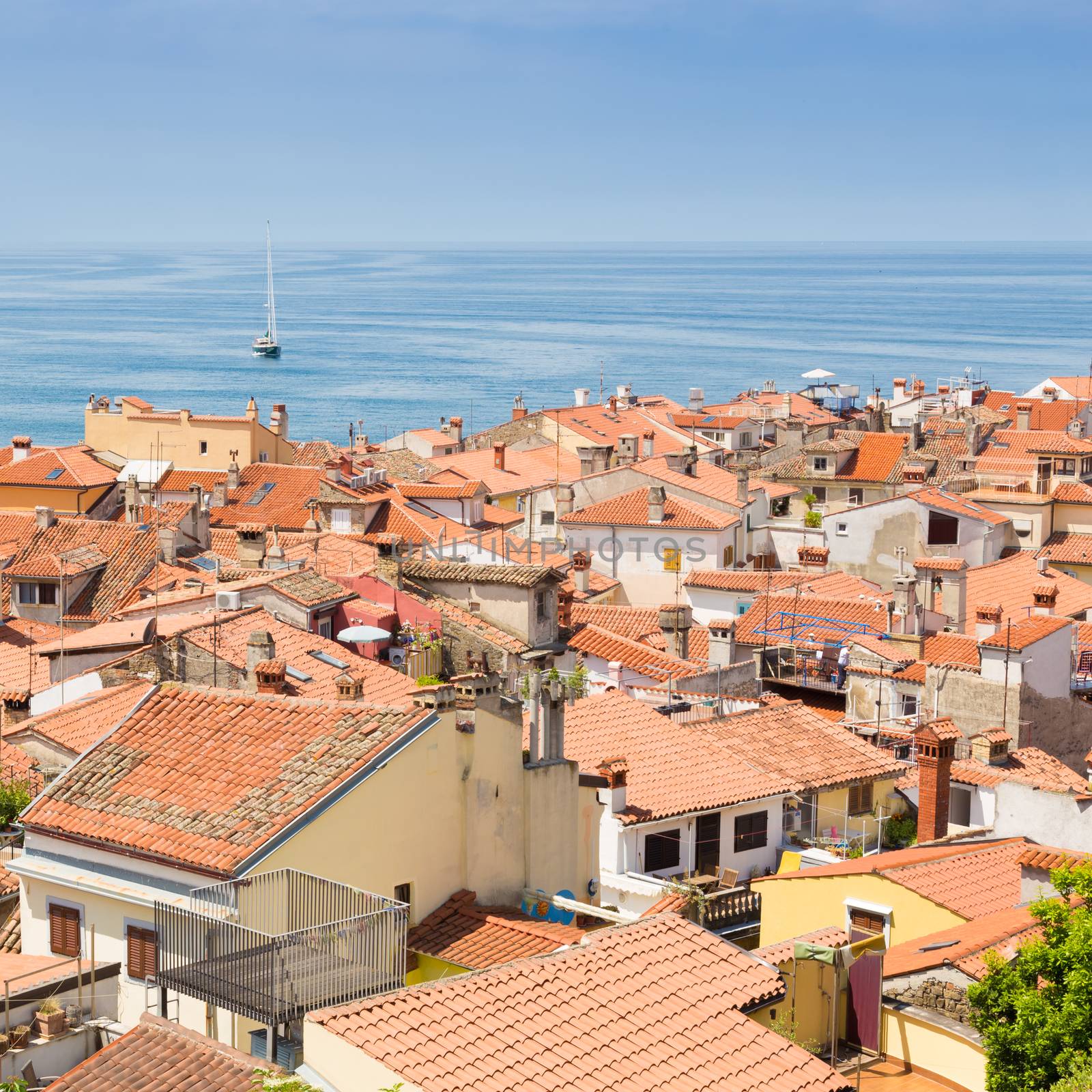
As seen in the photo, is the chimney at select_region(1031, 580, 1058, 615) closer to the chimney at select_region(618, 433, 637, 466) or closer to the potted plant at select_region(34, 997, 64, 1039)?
the potted plant at select_region(34, 997, 64, 1039)

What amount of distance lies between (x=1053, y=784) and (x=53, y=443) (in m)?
94.1

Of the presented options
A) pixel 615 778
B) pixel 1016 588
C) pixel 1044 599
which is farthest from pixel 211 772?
pixel 1016 588

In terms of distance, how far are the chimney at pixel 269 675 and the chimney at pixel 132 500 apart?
21368mm

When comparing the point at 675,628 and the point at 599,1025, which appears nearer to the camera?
the point at 599,1025

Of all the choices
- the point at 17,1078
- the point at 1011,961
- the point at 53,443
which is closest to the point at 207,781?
the point at 17,1078

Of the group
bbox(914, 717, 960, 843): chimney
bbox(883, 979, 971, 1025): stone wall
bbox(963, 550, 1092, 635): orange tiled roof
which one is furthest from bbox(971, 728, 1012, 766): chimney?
bbox(963, 550, 1092, 635): orange tiled roof

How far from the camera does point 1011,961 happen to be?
1130 centimetres

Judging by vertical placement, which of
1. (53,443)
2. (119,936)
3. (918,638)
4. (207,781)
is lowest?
(53,443)

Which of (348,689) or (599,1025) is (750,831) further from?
(599,1025)

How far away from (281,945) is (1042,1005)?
14.5ft

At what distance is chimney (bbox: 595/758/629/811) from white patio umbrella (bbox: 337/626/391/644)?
666 centimetres

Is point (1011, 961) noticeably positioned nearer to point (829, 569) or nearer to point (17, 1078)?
point (17, 1078)

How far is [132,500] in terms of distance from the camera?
145ft

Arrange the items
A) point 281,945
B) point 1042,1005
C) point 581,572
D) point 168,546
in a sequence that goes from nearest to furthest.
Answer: point 1042,1005, point 281,945, point 168,546, point 581,572
